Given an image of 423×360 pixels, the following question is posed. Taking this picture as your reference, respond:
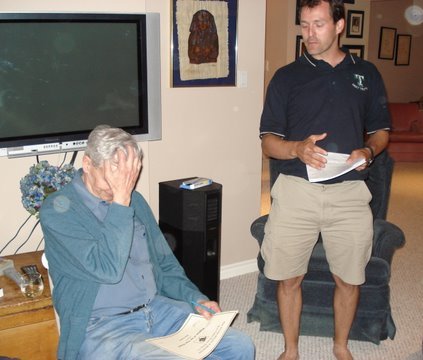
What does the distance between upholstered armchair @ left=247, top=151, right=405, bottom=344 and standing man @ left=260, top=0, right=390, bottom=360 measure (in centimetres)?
29

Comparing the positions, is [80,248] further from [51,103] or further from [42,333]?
[51,103]

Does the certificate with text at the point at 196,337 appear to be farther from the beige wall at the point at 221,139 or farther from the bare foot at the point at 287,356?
the beige wall at the point at 221,139

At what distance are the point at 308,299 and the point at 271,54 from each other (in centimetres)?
435

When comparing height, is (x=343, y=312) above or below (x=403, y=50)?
below

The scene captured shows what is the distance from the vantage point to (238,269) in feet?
11.4

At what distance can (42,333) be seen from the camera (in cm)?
209

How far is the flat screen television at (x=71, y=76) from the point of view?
226 cm

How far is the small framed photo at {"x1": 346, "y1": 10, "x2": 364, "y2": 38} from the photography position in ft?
22.2

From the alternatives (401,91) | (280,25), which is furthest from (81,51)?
(401,91)

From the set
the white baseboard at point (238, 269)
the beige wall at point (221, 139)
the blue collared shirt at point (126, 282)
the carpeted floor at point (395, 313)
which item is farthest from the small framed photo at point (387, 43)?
the blue collared shirt at point (126, 282)

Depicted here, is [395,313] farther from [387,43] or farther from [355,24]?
[387,43]

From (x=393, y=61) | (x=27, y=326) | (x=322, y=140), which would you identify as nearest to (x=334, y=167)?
(x=322, y=140)

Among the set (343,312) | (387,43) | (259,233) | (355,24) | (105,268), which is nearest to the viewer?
(105,268)

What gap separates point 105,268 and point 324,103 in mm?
1113
